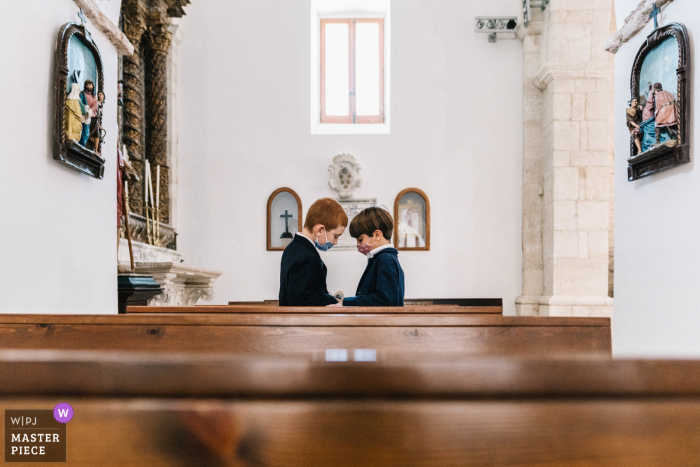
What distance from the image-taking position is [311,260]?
250cm

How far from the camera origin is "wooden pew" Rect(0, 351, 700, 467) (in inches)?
23.1

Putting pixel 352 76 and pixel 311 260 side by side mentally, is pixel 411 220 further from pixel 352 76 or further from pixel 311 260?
pixel 311 260

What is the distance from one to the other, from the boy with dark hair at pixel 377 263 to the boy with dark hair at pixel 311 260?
120mm

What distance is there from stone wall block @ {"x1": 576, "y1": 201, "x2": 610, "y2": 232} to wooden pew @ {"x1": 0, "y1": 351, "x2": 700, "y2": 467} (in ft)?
20.6

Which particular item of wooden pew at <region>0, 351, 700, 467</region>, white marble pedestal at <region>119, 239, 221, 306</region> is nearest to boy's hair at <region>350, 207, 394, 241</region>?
wooden pew at <region>0, 351, 700, 467</region>

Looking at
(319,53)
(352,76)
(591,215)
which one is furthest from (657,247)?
(319,53)

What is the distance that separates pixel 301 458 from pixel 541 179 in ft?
22.9

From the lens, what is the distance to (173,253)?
6348 millimetres

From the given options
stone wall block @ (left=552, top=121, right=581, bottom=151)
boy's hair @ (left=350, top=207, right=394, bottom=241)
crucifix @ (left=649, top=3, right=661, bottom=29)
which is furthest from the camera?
stone wall block @ (left=552, top=121, right=581, bottom=151)

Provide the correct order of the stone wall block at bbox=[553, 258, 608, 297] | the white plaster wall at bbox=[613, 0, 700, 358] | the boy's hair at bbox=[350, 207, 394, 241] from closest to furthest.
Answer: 1. the boy's hair at bbox=[350, 207, 394, 241]
2. the white plaster wall at bbox=[613, 0, 700, 358]
3. the stone wall block at bbox=[553, 258, 608, 297]

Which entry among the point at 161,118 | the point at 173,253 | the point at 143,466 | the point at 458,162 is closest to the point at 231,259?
the point at 173,253

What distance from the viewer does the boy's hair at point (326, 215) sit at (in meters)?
2.57

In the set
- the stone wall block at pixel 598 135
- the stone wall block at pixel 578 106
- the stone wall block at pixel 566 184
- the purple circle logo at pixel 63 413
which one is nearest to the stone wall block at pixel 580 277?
the stone wall block at pixel 566 184

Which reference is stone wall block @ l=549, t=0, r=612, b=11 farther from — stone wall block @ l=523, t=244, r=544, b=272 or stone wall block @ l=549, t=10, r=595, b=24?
stone wall block @ l=523, t=244, r=544, b=272
